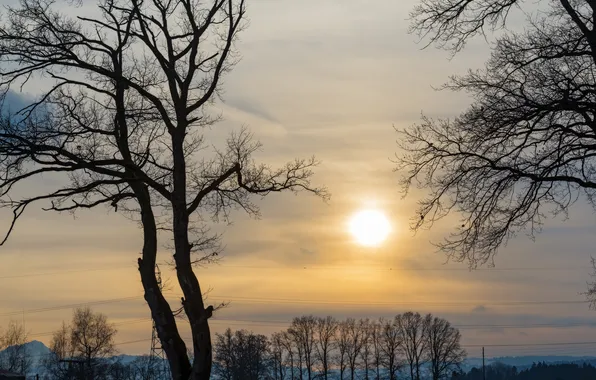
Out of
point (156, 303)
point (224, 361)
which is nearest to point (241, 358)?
point (224, 361)

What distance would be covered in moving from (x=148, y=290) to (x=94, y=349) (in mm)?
95827

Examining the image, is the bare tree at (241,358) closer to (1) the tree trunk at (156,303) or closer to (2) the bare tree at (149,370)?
(2) the bare tree at (149,370)

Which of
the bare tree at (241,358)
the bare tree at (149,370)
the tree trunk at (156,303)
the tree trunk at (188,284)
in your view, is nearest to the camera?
the tree trunk at (188,284)

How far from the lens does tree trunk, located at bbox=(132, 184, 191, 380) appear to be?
16500mm

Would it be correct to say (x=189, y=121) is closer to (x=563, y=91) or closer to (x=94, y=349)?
(x=563, y=91)

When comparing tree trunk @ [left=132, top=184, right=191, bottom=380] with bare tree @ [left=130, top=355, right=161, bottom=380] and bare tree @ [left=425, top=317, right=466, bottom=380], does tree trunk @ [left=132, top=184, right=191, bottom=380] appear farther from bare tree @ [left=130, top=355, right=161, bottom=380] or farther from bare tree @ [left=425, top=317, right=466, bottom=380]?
bare tree @ [left=425, top=317, right=466, bottom=380]

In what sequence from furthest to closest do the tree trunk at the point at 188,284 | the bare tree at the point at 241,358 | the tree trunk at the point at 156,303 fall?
the bare tree at the point at 241,358 < the tree trunk at the point at 156,303 < the tree trunk at the point at 188,284

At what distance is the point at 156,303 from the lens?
1673 centimetres

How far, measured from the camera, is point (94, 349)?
10819cm

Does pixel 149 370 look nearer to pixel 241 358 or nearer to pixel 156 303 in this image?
pixel 156 303

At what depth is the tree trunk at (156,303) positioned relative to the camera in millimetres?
16500

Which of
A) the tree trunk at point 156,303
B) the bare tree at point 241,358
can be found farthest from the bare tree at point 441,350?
the tree trunk at point 156,303

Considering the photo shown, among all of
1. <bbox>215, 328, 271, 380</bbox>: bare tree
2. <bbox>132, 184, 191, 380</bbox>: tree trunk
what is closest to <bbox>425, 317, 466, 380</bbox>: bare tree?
<bbox>215, 328, 271, 380</bbox>: bare tree

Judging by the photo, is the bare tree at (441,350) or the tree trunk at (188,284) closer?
the tree trunk at (188,284)
